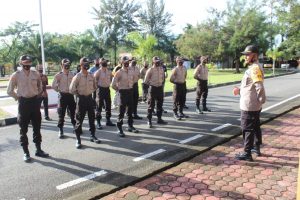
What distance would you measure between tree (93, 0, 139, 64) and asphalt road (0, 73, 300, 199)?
47.3 m

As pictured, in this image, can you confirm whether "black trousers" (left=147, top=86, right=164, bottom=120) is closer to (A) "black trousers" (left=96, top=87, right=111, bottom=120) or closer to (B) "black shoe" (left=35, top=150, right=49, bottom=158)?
(A) "black trousers" (left=96, top=87, right=111, bottom=120)

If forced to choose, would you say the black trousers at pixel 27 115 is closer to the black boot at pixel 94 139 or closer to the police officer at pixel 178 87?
the black boot at pixel 94 139

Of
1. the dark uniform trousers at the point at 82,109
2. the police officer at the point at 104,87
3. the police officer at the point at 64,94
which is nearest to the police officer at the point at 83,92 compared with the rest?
the dark uniform trousers at the point at 82,109

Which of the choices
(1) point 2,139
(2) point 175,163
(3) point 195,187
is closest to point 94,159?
(2) point 175,163

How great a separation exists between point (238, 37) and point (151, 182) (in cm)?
3475

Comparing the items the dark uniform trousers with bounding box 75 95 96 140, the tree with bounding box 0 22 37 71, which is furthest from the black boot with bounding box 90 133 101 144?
the tree with bounding box 0 22 37 71

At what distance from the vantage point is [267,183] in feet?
15.6

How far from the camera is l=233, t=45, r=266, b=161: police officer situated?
5461 millimetres

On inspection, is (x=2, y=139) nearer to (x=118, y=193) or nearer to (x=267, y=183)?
(x=118, y=193)

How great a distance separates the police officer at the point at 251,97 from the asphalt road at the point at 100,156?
102 cm

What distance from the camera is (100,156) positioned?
6.25 metres

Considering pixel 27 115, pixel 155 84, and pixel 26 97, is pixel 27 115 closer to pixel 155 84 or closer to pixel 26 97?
pixel 26 97

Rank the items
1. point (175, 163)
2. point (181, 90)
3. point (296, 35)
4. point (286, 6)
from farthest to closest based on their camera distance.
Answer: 1. point (296, 35)
2. point (286, 6)
3. point (181, 90)
4. point (175, 163)

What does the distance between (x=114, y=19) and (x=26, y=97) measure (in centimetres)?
5176
